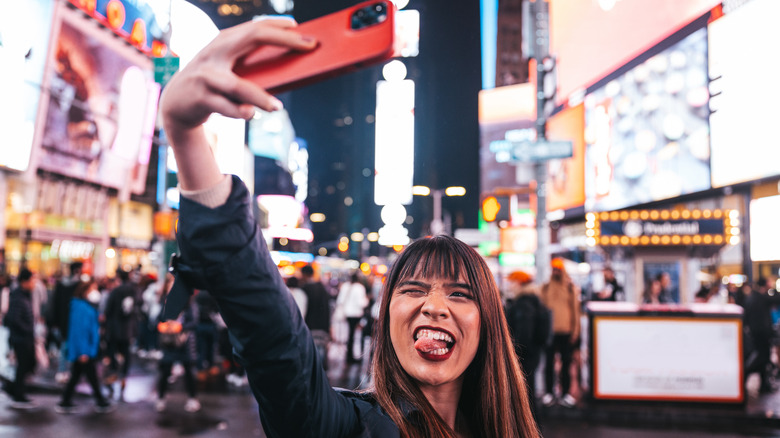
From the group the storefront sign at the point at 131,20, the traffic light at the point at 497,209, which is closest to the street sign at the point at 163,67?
the traffic light at the point at 497,209

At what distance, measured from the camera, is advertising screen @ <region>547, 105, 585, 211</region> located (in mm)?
35938

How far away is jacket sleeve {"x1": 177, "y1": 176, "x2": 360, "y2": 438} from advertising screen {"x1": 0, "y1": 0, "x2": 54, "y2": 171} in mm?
20176

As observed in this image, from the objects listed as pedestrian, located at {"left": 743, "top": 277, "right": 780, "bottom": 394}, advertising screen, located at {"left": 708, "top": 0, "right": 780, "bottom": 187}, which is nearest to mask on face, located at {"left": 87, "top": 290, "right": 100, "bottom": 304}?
pedestrian, located at {"left": 743, "top": 277, "right": 780, "bottom": 394}

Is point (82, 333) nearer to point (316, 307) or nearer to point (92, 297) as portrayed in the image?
point (92, 297)

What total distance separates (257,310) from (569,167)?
126 ft

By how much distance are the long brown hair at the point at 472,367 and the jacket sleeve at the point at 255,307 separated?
51 cm

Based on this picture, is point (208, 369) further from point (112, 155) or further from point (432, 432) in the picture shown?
point (112, 155)

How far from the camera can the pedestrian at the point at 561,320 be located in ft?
30.9

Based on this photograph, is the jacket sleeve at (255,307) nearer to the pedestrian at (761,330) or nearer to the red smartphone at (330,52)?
the red smartphone at (330,52)

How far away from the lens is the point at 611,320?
9.43 metres

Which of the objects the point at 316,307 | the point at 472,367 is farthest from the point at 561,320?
the point at 472,367

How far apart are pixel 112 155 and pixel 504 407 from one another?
97.2 ft

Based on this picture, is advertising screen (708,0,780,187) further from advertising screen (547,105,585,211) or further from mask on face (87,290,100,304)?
mask on face (87,290,100,304)

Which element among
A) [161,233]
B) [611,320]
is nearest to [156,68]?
[161,233]
